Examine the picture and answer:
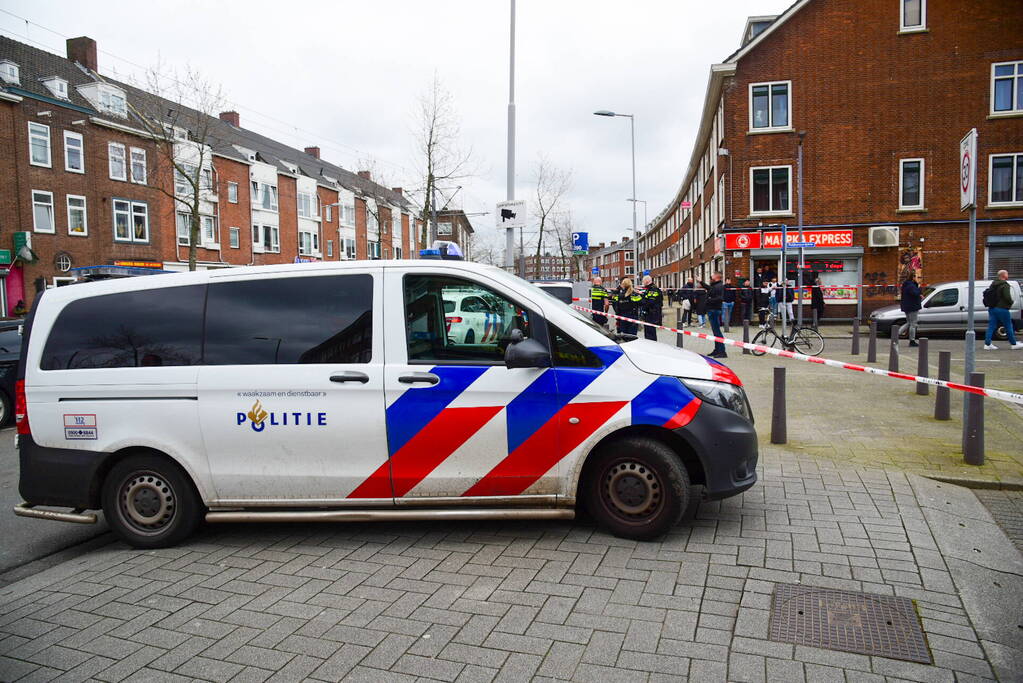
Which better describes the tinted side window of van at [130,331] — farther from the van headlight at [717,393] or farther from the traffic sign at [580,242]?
the traffic sign at [580,242]

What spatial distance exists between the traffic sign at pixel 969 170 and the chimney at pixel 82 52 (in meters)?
44.6

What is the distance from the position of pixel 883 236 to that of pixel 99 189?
35261mm

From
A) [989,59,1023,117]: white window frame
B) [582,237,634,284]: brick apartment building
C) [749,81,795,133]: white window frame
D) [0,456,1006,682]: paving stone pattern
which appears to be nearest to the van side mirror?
[0,456,1006,682]: paving stone pattern

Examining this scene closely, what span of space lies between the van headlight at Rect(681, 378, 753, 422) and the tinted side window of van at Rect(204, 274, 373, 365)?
2.06 m

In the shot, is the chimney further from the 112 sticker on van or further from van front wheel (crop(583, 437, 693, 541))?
van front wheel (crop(583, 437, 693, 541))

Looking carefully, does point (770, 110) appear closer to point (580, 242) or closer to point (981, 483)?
point (580, 242)

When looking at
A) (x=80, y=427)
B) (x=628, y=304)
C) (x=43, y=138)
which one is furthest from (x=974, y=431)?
(x=43, y=138)

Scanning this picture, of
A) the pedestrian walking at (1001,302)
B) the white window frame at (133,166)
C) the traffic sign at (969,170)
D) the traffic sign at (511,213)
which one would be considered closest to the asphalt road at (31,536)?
the traffic sign at (969,170)

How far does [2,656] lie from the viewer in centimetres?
337

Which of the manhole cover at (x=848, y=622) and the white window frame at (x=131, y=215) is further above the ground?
the white window frame at (x=131, y=215)

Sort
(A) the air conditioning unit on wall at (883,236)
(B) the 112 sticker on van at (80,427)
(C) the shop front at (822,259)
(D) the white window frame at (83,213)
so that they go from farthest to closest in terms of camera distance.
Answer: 1. (D) the white window frame at (83,213)
2. (C) the shop front at (822,259)
3. (A) the air conditioning unit on wall at (883,236)
4. (B) the 112 sticker on van at (80,427)

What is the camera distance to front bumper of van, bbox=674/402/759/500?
176 inches

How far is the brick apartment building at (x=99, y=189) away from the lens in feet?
102

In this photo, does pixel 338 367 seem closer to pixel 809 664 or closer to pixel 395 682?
pixel 395 682
